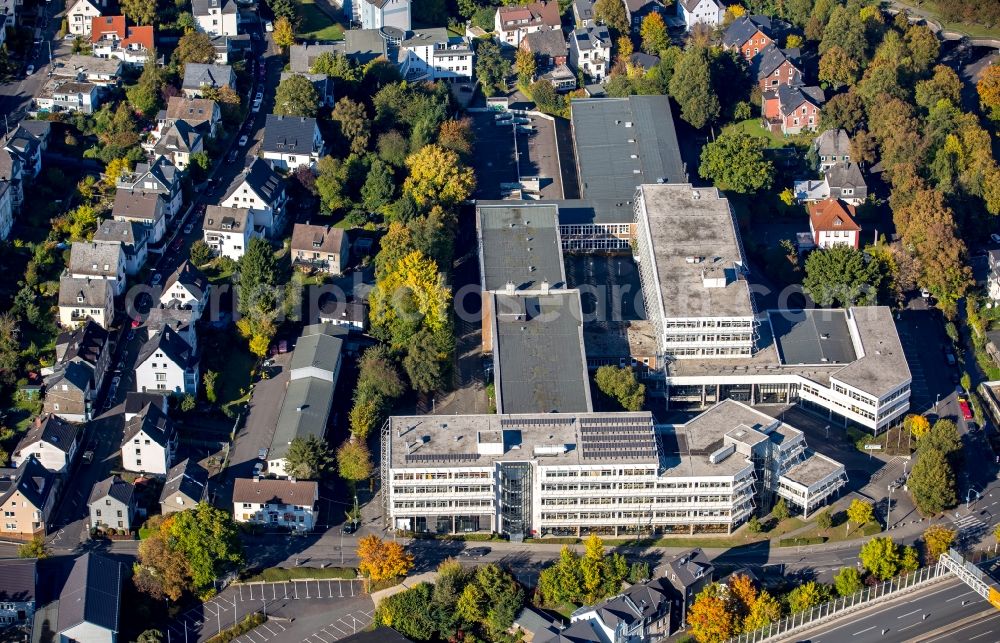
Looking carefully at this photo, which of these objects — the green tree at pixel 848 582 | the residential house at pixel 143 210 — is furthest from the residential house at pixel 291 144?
the green tree at pixel 848 582

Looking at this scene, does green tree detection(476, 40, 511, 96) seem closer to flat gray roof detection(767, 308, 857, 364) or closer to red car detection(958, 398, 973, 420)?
flat gray roof detection(767, 308, 857, 364)

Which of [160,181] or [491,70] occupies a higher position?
[491,70]

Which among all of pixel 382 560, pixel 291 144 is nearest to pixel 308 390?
pixel 382 560

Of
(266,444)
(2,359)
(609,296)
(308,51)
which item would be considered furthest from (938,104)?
(2,359)

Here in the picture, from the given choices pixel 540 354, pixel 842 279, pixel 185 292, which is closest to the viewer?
pixel 540 354

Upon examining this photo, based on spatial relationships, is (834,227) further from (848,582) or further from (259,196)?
(259,196)

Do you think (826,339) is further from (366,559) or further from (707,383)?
(366,559)
